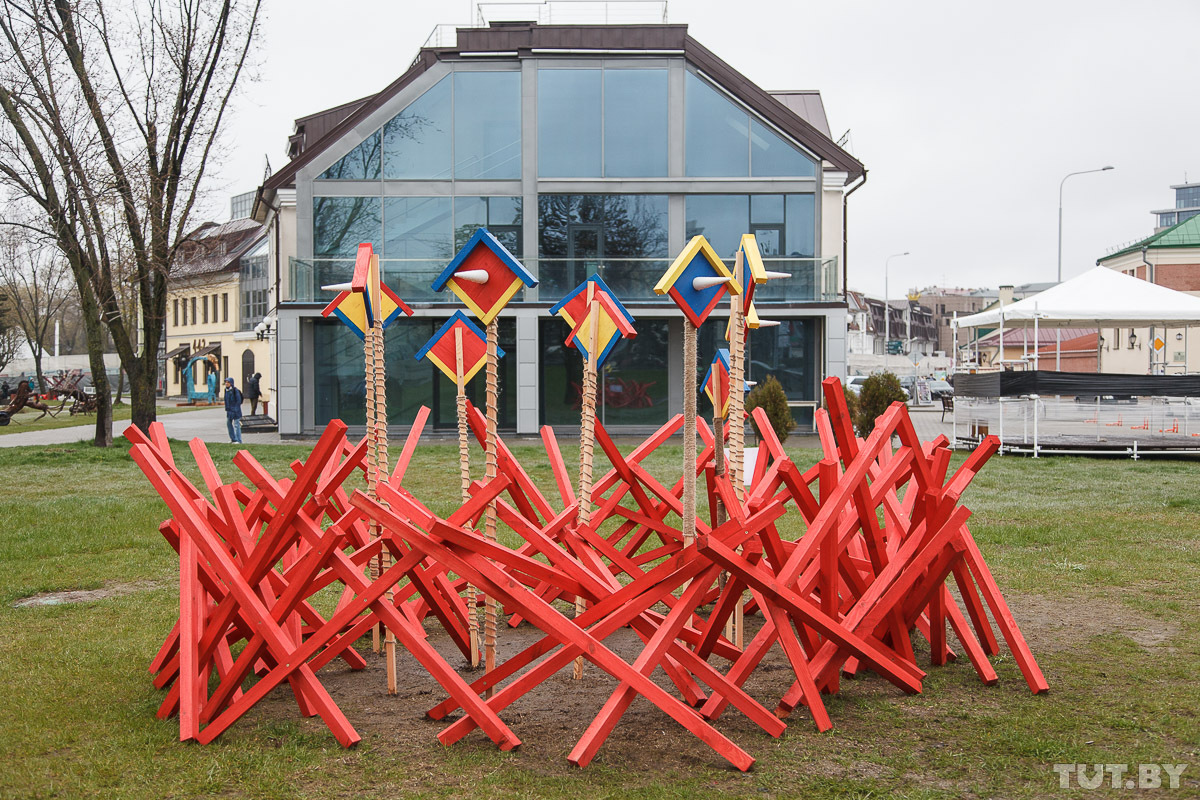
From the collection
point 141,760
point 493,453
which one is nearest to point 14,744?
point 141,760

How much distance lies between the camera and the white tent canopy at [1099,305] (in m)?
20.1

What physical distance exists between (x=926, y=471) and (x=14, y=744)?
464cm

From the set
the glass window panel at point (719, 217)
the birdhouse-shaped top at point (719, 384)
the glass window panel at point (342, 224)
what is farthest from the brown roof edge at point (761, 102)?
the birdhouse-shaped top at point (719, 384)

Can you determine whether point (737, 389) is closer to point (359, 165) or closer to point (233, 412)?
point (233, 412)

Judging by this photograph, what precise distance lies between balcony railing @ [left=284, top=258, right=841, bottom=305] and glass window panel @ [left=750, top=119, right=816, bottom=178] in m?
2.18

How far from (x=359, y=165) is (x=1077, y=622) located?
873 inches

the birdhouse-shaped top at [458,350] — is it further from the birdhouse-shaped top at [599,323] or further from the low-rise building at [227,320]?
the low-rise building at [227,320]

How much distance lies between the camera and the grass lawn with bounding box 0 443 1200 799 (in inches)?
161

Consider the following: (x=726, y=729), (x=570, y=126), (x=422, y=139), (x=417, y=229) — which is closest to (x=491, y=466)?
(x=726, y=729)

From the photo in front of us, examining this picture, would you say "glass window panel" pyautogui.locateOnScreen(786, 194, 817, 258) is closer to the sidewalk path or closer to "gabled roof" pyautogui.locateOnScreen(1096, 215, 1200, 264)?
the sidewalk path

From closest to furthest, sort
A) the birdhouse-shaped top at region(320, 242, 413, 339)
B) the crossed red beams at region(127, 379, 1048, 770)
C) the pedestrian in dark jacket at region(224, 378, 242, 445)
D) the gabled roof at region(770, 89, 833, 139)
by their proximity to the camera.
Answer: the crossed red beams at region(127, 379, 1048, 770) < the birdhouse-shaped top at region(320, 242, 413, 339) < the pedestrian in dark jacket at region(224, 378, 242, 445) < the gabled roof at region(770, 89, 833, 139)

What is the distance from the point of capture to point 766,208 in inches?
1030
